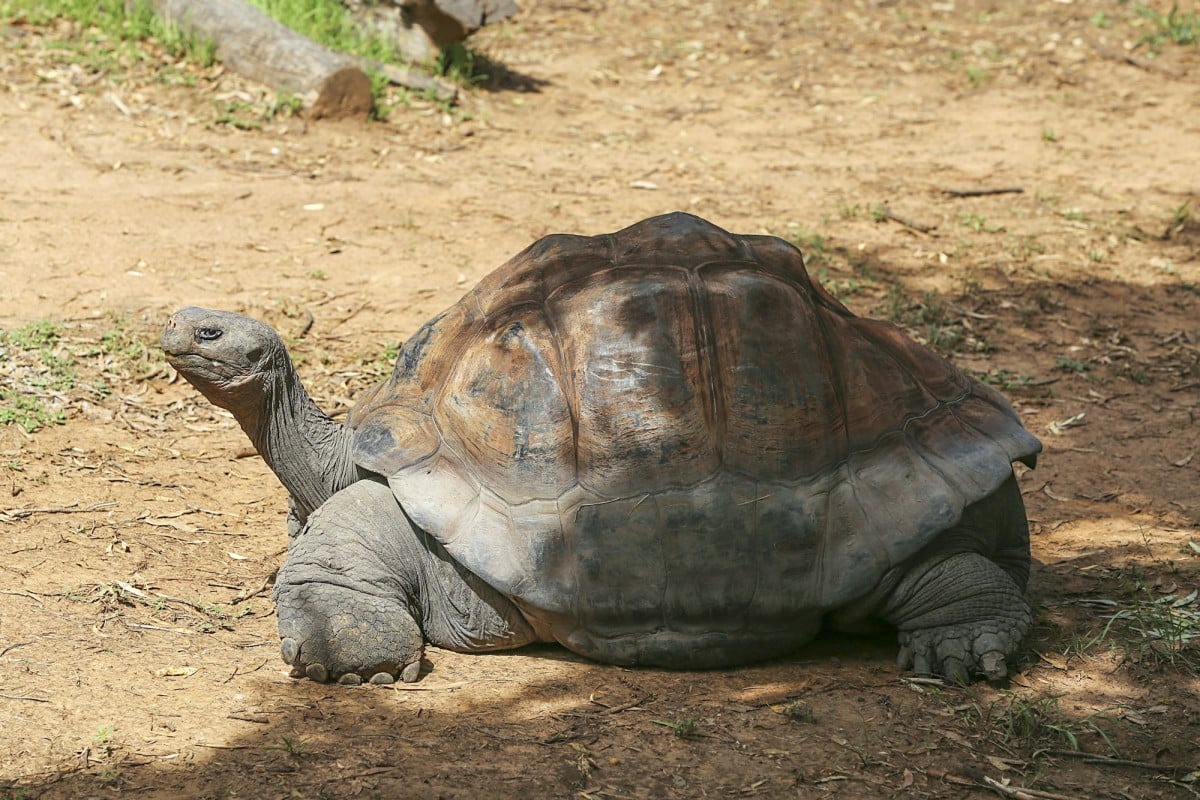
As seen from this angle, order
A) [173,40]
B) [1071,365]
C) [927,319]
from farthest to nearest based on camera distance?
[173,40], [927,319], [1071,365]

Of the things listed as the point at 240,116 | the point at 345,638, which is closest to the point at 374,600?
the point at 345,638

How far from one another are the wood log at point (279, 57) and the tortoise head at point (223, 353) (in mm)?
5727

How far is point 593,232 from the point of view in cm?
808

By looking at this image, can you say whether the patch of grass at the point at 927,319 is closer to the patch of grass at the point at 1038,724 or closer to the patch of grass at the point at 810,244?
the patch of grass at the point at 810,244

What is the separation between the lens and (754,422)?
12.5ft

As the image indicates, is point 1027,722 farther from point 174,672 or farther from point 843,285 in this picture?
point 843,285

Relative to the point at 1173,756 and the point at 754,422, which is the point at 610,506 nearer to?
the point at 754,422

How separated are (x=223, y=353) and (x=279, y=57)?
6145mm

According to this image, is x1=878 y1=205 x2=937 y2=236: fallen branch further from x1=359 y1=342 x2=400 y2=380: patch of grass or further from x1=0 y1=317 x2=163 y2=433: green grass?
x1=0 y1=317 x2=163 y2=433: green grass

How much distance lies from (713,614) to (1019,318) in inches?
166

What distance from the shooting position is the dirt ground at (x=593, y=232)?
10.9 feet

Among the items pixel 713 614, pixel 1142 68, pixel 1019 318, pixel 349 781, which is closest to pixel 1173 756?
pixel 713 614

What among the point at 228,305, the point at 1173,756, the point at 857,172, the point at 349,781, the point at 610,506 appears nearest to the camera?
the point at 349,781

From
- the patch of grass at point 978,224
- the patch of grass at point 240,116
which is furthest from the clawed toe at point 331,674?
the patch of grass at point 240,116
